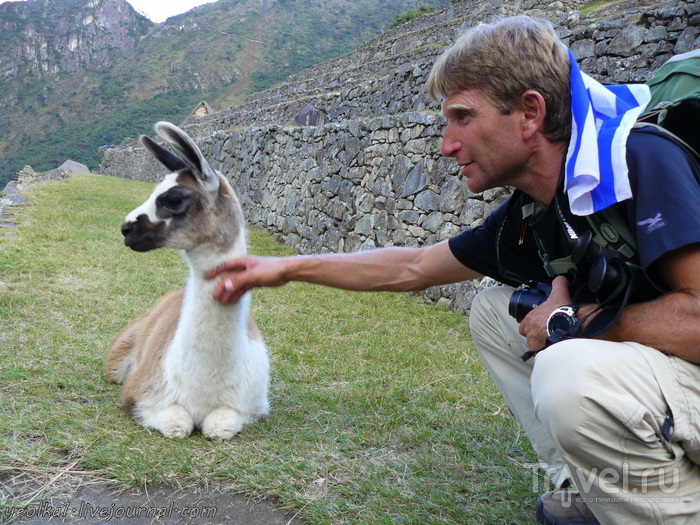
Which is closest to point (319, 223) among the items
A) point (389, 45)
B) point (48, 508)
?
point (48, 508)

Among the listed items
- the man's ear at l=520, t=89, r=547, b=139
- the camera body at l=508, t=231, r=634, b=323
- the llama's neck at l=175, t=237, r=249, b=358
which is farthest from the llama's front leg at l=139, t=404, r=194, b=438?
the man's ear at l=520, t=89, r=547, b=139

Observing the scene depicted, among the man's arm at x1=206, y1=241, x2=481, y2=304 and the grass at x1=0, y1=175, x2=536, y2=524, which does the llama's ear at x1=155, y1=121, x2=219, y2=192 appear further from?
the grass at x1=0, y1=175, x2=536, y2=524

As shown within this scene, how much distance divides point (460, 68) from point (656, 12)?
192 inches

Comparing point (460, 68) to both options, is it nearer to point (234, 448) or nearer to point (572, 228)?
point (572, 228)

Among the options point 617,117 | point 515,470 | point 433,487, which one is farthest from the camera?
point 515,470

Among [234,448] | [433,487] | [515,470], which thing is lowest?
[515,470]

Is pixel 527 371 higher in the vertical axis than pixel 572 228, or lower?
lower

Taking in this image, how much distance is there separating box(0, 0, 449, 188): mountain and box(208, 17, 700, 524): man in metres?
44.7

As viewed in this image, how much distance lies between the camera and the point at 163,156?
2.33m

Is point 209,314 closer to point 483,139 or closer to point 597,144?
point 483,139

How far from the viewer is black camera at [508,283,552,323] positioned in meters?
1.95

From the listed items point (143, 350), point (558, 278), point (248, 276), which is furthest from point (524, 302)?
point (143, 350)

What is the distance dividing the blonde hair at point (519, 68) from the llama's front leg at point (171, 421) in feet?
5.73

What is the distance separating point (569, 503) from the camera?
6.26 feet
